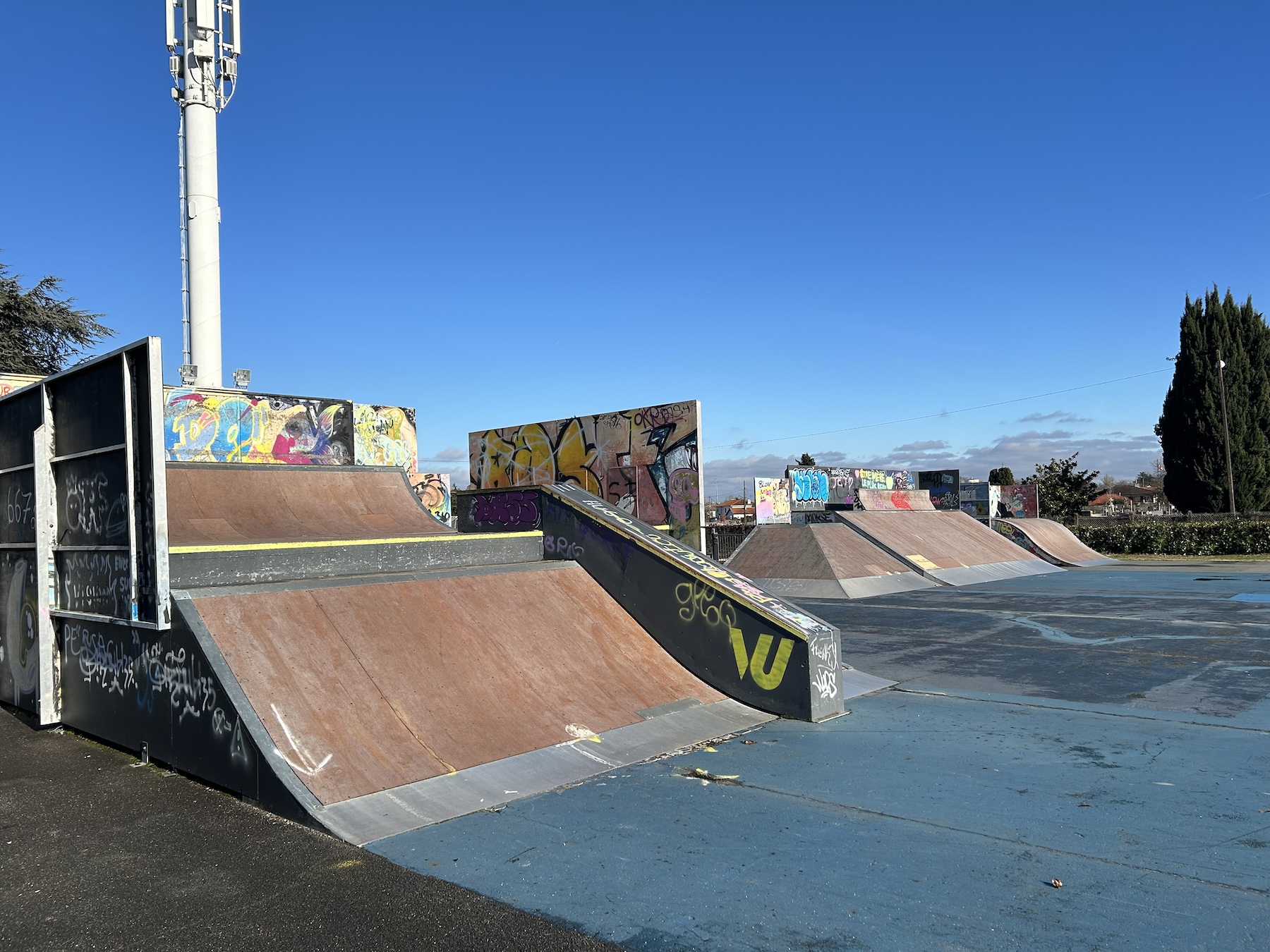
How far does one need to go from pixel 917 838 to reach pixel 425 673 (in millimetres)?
3468

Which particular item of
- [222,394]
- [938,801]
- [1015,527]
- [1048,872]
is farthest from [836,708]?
[1015,527]

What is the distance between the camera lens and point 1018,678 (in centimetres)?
846

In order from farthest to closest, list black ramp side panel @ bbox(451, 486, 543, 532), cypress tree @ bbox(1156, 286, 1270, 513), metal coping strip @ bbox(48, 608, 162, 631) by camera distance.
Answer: cypress tree @ bbox(1156, 286, 1270, 513) → black ramp side panel @ bbox(451, 486, 543, 532) → metal coping strip @ bbox(48, 608, 162, 631)

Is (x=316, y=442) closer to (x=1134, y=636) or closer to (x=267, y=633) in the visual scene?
(x=267, y=633)

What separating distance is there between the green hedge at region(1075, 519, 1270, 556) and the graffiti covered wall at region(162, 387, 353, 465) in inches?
1059

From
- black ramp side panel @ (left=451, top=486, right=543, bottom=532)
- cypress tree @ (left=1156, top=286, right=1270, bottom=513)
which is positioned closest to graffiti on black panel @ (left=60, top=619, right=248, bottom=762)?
black ramp side panel @ (left=451, top=486, right=543, bottom=532)

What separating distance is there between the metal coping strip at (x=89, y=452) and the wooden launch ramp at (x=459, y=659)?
862 millimetres

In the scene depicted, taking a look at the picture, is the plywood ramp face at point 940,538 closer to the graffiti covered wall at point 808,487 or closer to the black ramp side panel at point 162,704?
the graffiti covered wall at point 808,487

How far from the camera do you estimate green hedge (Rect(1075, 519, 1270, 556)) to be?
27922 mm

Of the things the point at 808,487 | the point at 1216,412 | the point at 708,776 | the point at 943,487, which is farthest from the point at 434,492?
the point at 1216,412

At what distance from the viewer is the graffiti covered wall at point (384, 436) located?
68.4 ft

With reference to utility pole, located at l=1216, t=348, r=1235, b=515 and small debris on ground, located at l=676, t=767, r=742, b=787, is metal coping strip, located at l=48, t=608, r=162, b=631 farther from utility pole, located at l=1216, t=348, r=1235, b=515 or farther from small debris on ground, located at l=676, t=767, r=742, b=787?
utility pole, located at l=1216, t=348, r=1235, b=515

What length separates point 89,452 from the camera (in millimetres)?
6539

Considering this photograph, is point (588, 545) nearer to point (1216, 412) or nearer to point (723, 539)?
point (723, 539)
